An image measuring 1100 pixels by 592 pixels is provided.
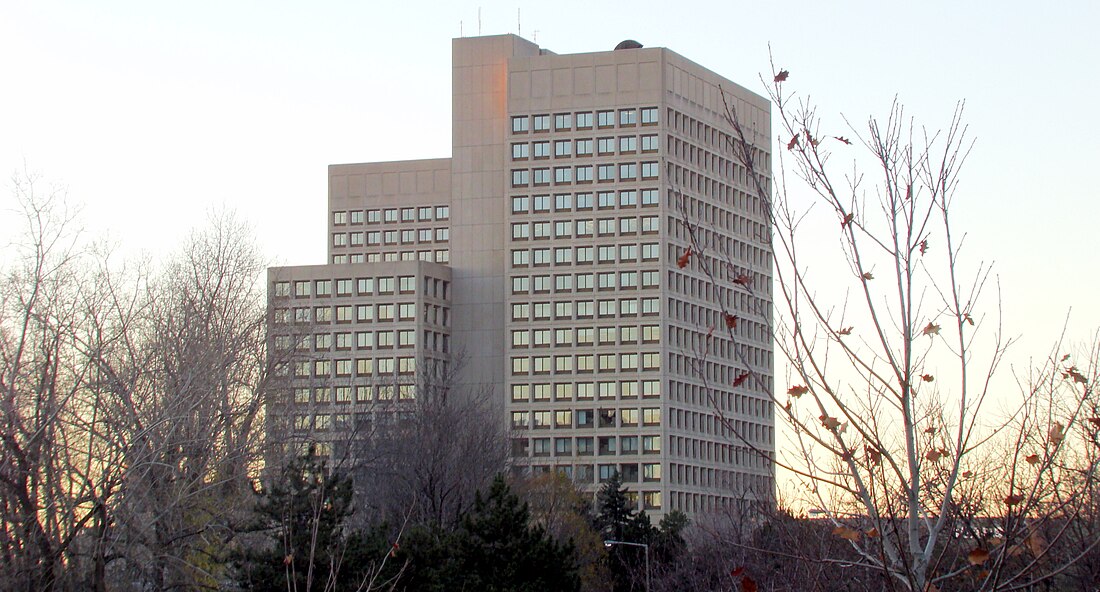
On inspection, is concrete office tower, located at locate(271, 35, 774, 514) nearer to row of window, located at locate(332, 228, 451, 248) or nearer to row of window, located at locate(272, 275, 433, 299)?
row of window, located at locate(272, 275, 433, 299)

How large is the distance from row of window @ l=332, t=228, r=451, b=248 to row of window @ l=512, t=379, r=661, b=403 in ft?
71.2

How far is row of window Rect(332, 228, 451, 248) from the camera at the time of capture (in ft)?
474

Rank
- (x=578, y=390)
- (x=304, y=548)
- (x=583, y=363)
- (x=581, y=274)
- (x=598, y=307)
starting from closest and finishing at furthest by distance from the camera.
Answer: (x=304, y=548), (x=578, y=390), (x=583, y=363), (x=598, y=307), (x=581, y=274)

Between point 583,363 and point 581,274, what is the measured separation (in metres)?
8.11

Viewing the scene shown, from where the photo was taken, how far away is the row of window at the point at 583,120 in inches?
5123

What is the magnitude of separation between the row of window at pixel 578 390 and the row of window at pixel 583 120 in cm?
2325

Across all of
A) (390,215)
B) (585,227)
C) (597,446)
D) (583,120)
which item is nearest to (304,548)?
(597,446)

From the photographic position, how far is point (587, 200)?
131625mm

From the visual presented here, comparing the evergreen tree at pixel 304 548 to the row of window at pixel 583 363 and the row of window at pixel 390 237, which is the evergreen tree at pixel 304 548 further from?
the row of window at pixel 390 237

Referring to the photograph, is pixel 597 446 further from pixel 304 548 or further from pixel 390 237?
pixel 304 548

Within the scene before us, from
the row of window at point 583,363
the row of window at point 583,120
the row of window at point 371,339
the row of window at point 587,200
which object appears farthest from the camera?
the row of window at point 371,339

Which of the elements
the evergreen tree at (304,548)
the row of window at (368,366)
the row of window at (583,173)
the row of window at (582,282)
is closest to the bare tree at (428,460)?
the evergreen tree at (304,548)

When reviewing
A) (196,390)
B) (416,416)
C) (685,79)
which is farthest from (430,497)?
(685,79)

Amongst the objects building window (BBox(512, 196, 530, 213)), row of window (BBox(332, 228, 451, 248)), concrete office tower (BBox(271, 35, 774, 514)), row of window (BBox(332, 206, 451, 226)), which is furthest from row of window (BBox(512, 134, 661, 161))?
row of window (BBox(332, 228, 451, 248))
